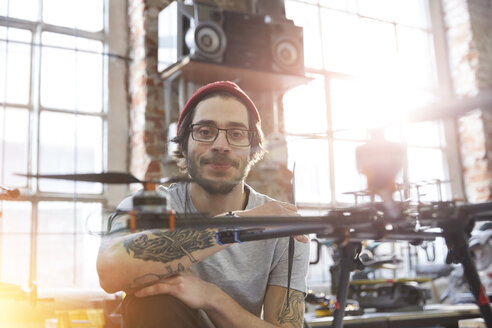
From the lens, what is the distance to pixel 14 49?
3041 mm

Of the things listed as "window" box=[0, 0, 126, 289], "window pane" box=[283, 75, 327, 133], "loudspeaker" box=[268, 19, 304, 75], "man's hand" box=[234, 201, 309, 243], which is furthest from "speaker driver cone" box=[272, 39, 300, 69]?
"man's hand" box=[234, 201, 309, 243]

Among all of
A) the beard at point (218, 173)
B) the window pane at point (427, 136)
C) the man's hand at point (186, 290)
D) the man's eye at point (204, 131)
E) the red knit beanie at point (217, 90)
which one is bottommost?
the man's hand at point (186, 290)

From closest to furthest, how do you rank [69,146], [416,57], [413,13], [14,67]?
[14,67] < [69,146] < [416,57] < [413,13]

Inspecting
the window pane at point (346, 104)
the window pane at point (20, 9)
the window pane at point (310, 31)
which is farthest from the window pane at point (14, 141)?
the window pane at point (346, 104)

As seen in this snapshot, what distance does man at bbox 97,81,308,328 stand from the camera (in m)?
1.28

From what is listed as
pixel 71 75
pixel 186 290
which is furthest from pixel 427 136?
pixel 186 290

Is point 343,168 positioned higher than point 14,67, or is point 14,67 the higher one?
point 14,67

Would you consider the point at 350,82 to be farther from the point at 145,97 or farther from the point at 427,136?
the point at 145,97

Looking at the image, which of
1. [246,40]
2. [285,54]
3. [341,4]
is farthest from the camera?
[341,4]

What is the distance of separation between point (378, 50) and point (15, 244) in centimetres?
327

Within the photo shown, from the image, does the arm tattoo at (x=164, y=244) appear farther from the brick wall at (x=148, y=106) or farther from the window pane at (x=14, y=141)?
the window pane at (x=14, y=141)

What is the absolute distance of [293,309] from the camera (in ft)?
5.21

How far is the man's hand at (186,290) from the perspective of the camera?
1.31m

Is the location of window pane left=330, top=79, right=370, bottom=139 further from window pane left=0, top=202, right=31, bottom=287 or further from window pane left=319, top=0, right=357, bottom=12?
window pane left=0, top=202, right=31, bottom=287
